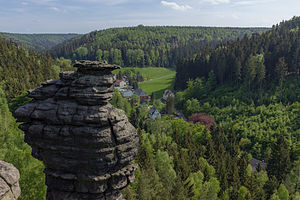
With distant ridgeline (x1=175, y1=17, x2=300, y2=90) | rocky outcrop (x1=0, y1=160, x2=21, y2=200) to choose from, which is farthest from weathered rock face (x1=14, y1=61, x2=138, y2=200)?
distant ridgeline (x1=175, y1=17, x2=300, y2=90)

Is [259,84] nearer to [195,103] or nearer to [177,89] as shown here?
[195,103]

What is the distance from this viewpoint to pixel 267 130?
236ft

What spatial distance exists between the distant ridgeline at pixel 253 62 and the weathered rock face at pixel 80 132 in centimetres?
8987

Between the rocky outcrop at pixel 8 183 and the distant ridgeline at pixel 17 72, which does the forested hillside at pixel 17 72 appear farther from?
the rocky outcrop at pixel 8 183

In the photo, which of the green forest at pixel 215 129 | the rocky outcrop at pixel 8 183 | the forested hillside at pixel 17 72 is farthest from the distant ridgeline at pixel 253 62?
the rocky outcrop at pixel 8 183

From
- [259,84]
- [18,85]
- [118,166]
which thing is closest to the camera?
[118,166]

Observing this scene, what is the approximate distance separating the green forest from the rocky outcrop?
16.0 m

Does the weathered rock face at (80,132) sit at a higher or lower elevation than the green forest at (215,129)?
higher

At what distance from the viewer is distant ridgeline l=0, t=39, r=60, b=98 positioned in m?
78.0

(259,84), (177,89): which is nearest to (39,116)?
(259,84)

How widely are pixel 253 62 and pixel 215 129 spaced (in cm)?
4734

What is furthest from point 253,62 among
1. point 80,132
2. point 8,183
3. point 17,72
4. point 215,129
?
point 8,183

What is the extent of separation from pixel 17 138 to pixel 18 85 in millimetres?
43654

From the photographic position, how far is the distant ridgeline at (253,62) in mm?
95625
